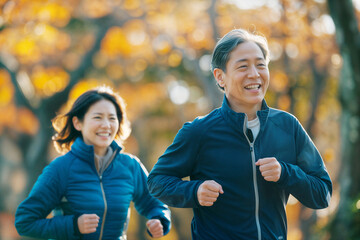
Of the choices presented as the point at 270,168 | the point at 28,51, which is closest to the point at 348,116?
the point at 270,168

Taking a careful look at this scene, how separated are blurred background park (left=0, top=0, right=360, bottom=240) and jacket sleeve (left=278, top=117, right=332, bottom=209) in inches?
143

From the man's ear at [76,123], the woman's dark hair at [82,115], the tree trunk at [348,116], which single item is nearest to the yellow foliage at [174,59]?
the tree trunk at [348,116]

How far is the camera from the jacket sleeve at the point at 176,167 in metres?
2.52

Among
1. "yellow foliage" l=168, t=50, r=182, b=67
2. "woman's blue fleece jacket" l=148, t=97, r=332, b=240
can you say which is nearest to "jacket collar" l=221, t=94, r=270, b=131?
"woman's blue fleece jacket" l=148, t=97, r=332, b=240

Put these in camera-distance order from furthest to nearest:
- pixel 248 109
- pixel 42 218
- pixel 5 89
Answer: pixel 5 89 → pixel 42 218 → pixel 248 109

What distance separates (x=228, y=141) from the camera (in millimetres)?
2545

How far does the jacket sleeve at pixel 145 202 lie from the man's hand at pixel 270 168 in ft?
4.33

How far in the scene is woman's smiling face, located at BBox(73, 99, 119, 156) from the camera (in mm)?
3512

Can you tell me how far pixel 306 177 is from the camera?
2.47m

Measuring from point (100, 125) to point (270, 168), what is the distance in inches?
63.0

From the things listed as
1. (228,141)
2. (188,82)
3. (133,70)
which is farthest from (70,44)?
(228,141)

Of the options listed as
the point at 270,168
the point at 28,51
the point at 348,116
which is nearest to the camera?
the point at 270,168

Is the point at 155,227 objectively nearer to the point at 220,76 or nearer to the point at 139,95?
the point at 220,76

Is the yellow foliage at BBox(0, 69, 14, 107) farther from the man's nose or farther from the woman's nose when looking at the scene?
the man's nose
